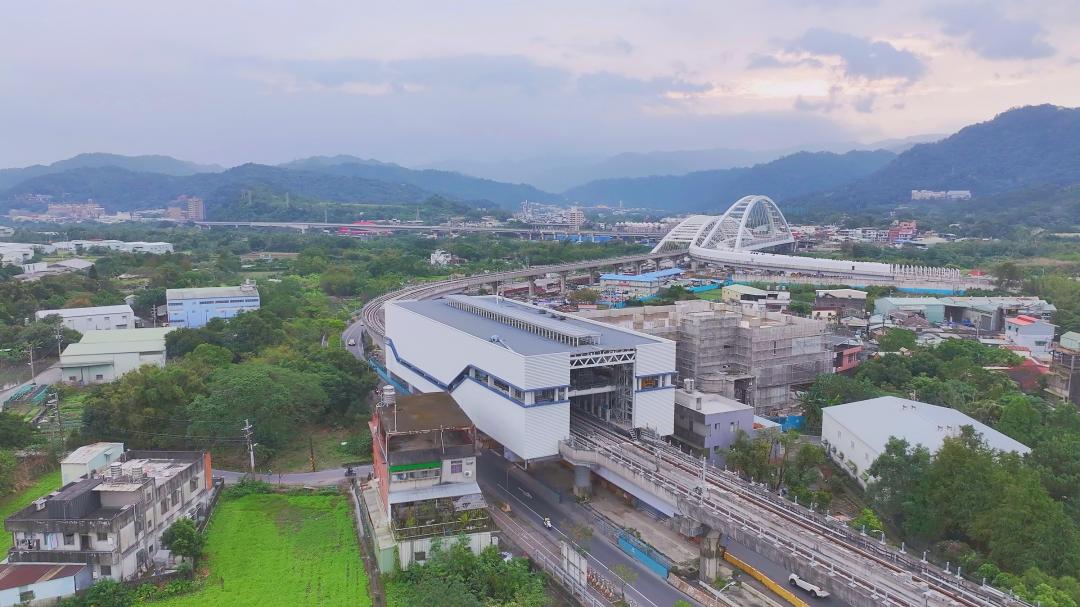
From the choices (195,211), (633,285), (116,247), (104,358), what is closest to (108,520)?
(104,358)

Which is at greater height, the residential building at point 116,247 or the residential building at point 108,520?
the residential building at point 116,247

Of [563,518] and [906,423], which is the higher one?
[906,423]

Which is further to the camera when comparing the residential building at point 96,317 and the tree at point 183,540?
the residential building at point 96,317

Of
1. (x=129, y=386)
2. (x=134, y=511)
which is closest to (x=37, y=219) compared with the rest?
(x=129, y=386)

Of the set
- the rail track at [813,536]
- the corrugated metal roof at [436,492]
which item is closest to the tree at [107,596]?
the corrugated metal roof at [436,492]

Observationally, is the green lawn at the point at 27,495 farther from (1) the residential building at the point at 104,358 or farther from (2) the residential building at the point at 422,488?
(1) the residential building at the point at 104,358

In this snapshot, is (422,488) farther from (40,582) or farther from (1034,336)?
(1034,336)
